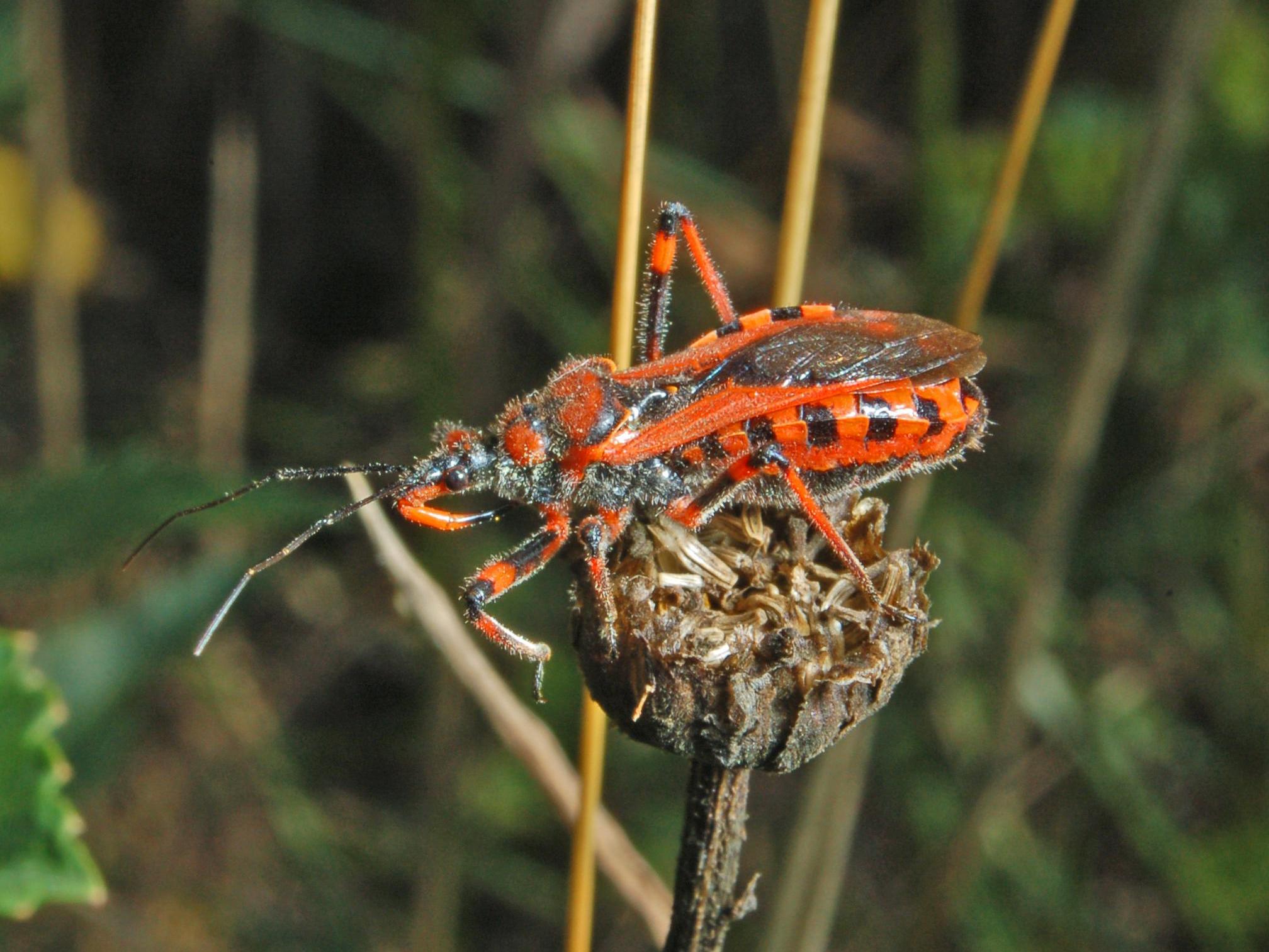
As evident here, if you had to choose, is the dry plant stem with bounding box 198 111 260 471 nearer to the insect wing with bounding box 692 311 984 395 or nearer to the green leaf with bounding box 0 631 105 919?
the green leaf with bounding box 0 631 105 919

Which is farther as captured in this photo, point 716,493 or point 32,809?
point 716,493

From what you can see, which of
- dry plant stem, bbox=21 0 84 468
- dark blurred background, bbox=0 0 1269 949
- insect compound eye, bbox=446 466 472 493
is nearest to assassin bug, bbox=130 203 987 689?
insect compound eye, bbox=446 466 472 493

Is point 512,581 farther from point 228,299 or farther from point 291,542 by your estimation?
point 228,299

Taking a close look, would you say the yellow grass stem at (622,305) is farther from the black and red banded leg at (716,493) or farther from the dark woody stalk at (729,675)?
the black and red banded leg at (716,493)

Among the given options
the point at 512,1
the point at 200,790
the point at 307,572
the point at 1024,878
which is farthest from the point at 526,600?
the point at 512,1

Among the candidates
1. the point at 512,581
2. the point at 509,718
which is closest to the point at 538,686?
the point at 509,718

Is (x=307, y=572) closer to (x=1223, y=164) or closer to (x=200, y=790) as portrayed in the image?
Answer: (x=200, y=790)

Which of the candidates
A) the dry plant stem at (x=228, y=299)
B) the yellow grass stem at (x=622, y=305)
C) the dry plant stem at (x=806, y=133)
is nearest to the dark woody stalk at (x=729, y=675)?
the yellow grass stem at (x=622, y=305)
